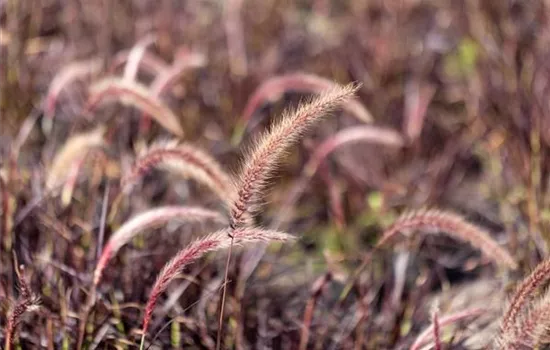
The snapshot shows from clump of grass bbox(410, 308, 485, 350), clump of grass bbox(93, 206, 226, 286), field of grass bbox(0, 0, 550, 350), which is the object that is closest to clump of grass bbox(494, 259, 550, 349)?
field of grass bbox(0, 0, 550, 350)

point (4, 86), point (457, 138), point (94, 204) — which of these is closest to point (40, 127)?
point (4, 86)

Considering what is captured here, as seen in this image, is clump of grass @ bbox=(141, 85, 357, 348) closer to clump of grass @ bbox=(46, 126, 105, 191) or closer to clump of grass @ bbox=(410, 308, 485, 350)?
clump of grass @ bbox=(410, 308, 485, 350)

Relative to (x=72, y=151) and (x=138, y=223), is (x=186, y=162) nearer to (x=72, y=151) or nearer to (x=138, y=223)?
(x=138, y=223)

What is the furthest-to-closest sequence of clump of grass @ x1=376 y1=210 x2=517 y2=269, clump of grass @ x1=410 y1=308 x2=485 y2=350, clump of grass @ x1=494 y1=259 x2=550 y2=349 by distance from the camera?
clump of grass @ x1=376 y1=210 x2=517 y2=269, clump of grass @ x1=410 y1=308 x2=485 y2=350, clump of grass @ x1=494 y1=259 x2=550 y2=349

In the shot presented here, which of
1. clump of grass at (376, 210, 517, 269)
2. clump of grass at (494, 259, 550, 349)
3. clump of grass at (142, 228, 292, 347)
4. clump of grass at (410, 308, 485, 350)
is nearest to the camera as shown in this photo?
clump of grass at (494, 259, 550, 349)

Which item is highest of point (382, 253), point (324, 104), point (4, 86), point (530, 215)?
point (324, 104)

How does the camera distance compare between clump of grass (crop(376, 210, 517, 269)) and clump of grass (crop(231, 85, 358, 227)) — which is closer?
clump of grass (crop(231, 85, 358, 227))

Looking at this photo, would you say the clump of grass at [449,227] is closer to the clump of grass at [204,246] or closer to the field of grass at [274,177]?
the field of grass at [274,177]

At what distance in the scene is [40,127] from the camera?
14.2 ft

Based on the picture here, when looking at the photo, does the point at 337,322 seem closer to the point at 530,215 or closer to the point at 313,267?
the point at 313,267

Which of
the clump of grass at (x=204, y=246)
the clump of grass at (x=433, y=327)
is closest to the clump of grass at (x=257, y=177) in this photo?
the clump of grass at (x=204, y=246)

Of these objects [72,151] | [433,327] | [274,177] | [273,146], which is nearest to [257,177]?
[273,146]

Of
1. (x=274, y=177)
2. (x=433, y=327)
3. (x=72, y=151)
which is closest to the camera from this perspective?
(x=433, y=327)

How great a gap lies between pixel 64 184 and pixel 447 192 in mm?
1875
